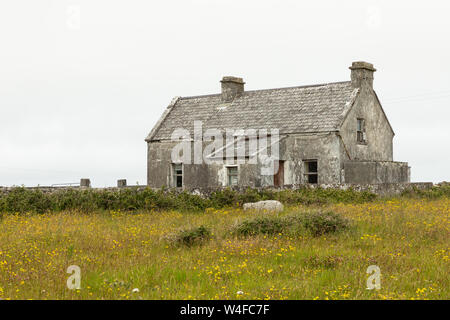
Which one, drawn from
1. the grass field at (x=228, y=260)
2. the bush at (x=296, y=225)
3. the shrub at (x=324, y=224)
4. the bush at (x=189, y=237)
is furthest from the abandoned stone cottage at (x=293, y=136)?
the bush at (x=189, y=237)

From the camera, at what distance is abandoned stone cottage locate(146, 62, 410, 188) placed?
96.5ft

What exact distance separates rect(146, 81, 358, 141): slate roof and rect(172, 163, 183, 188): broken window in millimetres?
1915

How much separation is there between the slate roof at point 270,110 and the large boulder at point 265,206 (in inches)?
392

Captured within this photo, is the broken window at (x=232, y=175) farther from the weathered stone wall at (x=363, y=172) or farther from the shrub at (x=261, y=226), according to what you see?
the shrub at (x=261, y=226)

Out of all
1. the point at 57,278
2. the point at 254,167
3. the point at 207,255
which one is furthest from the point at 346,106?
the point at 57,278

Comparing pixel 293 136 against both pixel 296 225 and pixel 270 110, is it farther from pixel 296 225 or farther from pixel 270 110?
pixel 296 225

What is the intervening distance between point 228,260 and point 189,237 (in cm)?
217

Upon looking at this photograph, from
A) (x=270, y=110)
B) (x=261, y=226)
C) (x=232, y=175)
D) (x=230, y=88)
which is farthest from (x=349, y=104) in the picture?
(x=261, y=226)

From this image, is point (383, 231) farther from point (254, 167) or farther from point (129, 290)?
point (254, 167)

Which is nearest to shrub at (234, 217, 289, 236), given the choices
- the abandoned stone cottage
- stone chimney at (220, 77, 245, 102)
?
the abandoned stone cottage

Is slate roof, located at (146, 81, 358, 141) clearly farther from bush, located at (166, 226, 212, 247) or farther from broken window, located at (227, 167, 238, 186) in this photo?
bush, located at (166, 226, 212, 247)

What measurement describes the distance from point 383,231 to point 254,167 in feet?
47.0

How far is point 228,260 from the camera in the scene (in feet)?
37.3

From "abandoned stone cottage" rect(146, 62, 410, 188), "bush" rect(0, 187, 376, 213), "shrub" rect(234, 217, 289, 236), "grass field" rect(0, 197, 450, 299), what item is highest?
"abandoned stone cottage" rect(146, 62, 410, 188)
